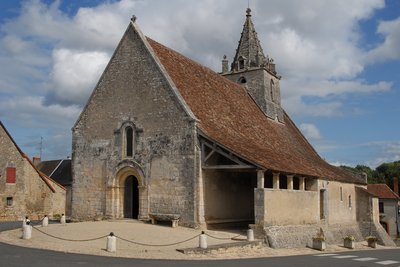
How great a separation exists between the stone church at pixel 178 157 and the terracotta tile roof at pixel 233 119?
3.1 inches

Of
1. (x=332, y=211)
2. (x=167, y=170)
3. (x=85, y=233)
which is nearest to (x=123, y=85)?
(x=167, y=170)

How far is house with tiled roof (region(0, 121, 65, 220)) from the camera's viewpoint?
86.6 feet

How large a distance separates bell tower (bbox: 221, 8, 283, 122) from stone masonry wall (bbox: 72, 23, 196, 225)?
435 inches

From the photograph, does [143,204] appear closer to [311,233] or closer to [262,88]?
[311,233]

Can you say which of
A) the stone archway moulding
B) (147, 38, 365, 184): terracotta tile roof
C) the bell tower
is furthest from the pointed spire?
the stone archway moulding

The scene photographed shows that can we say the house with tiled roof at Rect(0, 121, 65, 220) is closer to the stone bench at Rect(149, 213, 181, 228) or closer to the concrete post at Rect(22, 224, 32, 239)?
the stone bench at Rect(149, 213, 181, 228)

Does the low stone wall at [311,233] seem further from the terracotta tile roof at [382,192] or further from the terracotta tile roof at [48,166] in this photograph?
the terracotta tile roof at [48,166]

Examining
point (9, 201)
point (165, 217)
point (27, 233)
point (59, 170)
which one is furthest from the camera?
point (59, 170)

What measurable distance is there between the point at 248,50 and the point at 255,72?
1.80 m

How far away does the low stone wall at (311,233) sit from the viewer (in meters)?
18.5

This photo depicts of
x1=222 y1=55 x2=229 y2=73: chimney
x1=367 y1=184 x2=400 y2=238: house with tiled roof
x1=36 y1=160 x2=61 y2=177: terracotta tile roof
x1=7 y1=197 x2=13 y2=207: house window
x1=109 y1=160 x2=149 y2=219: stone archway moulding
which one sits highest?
x1=222 y1=55 x2=229 y2=73: chimney

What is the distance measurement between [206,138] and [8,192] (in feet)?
45.1

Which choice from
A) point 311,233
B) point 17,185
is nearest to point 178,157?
point 311,233

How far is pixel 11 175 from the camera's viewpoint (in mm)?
26766
